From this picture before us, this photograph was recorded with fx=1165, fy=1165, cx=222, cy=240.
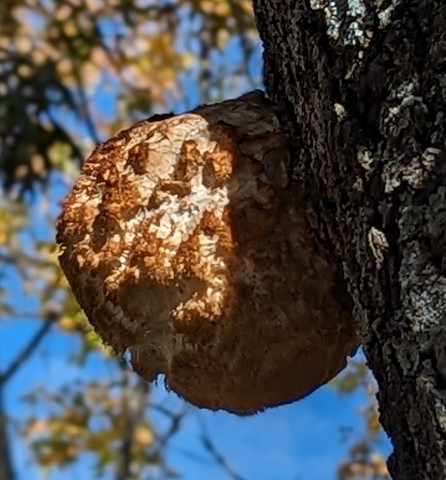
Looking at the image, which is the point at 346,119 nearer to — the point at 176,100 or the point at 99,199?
the point at 99,199

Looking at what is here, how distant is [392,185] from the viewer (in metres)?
0.86

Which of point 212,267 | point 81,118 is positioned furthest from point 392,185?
point 81,118

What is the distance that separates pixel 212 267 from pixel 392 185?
0.62 feet

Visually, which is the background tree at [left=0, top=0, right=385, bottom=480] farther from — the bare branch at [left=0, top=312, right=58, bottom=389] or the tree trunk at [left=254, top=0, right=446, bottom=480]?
the tree trunk at [left=254, top=0, right=446, bottom=480]

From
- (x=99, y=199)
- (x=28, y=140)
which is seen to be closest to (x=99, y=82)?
(x=28, y=140)

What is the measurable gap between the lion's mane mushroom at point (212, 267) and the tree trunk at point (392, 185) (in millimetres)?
58

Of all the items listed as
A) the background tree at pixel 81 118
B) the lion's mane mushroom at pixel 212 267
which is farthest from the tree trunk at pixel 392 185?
the background tree at pixel 81 118

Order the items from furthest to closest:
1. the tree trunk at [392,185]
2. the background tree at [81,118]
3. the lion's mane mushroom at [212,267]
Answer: the background tree at [81,118], the lion's mane mushroom at [212,267], the tree trunk at [392,185]

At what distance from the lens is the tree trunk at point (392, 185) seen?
2.73 feet

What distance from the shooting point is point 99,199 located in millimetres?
1063

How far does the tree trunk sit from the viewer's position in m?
0.83

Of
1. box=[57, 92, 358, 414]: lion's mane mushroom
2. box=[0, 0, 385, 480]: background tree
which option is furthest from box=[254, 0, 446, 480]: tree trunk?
box=[0, 0, 385, 480]: background tree

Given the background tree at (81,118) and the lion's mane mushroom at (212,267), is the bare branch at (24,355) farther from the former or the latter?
the lion's mane mushroom at (212,267)

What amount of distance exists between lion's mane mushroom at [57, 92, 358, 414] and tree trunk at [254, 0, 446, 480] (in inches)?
2.3
